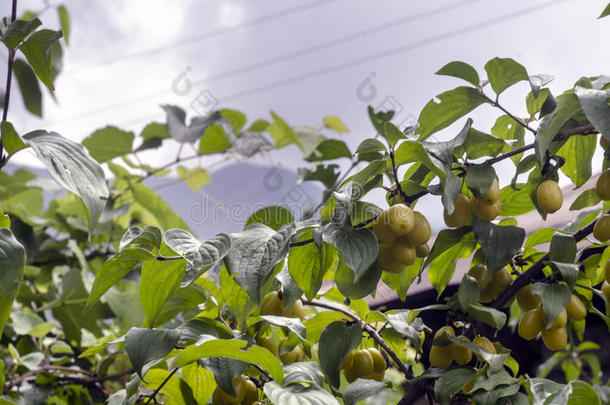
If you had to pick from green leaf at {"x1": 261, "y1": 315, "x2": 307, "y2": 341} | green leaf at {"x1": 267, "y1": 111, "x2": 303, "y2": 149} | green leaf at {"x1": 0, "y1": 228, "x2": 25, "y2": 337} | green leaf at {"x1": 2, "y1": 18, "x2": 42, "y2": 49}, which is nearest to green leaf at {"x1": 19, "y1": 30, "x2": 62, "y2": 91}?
green leaf at {"x1": 2, "y1": 18, "x2": 42, "y2": 49}

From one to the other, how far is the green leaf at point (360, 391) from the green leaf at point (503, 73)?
0.77 ft

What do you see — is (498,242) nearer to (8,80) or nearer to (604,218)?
(604,218)

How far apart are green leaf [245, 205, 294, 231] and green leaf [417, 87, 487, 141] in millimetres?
119

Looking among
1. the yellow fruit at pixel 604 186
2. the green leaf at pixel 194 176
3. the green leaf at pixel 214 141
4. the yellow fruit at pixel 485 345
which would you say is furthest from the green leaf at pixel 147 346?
the green leaf at pixel 194 176

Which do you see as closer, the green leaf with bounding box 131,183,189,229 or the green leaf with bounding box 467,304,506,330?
the green leaf with bounding box 467,304,506,330

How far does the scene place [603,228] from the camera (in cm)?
36

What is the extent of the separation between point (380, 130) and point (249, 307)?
0.51 m

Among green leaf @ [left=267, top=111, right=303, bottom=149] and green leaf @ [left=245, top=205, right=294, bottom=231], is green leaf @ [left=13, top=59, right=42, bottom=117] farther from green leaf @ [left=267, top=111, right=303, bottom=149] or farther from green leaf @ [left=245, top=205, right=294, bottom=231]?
green leaf @ [left=245, top=205, right=294, bottom=231]

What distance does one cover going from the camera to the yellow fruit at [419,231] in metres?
0.35

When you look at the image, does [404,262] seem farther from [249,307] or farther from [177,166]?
[177,166]

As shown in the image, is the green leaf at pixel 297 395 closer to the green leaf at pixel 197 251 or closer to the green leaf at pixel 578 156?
the green leaf at pixel 197 251

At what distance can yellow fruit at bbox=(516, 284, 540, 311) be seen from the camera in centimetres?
40

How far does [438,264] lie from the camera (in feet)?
1.45

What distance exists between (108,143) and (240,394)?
0.63 metres
